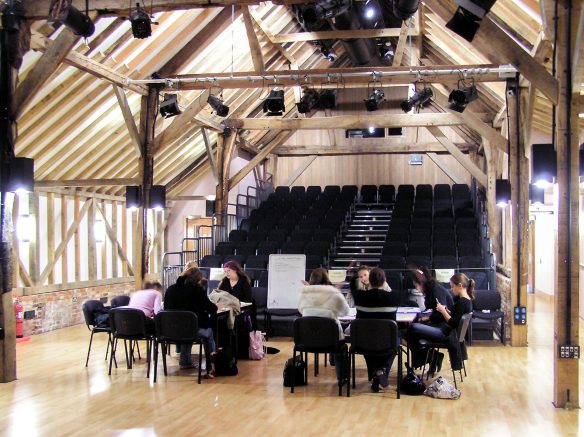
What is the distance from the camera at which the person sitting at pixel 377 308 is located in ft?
21.9

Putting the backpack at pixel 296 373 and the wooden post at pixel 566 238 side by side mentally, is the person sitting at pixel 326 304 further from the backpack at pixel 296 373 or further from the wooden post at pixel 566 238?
the wooden post at pixel 566 238

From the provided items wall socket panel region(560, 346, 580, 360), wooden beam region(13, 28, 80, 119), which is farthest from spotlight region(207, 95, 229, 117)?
wall socket panel region(560, 346, 580, 360)

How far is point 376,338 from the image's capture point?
6.48m

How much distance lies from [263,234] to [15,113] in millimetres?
7682

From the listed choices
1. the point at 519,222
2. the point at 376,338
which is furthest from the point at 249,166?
the point at 376,338

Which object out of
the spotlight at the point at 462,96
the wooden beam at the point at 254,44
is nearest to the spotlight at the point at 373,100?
the spotlight at the point at 462,96

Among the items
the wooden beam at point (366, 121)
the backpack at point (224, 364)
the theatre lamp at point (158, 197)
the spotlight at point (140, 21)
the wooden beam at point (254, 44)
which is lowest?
the backpack at point (224, 364)

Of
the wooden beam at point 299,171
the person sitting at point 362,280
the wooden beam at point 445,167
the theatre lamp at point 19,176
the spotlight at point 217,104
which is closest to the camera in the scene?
the theatre lamp at point 19,176

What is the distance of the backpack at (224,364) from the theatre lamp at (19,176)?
9.63ft

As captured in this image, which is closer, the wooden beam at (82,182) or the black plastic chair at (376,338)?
Result: the black plastic chair at (376,338)

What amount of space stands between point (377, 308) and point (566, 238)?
2006 millimetres

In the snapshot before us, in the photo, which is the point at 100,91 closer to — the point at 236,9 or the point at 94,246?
the point at 236,9

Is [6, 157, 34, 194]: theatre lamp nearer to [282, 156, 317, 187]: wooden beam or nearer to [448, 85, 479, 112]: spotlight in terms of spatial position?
[448, 85, 479, 112]: spotlight

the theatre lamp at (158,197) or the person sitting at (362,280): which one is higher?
the theatre lamp at (158,197)
